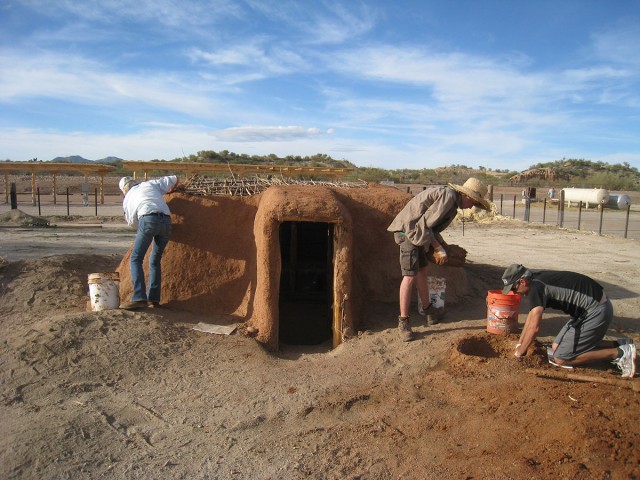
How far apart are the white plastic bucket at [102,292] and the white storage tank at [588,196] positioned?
66.5 ft

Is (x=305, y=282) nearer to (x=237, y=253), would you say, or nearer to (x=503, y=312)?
(x=237, y=253)

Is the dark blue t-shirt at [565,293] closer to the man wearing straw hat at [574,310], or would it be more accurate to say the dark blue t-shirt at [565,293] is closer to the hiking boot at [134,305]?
the man wearing straw hat at [574,310]

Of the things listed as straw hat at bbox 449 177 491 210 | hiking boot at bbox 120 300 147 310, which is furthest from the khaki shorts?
hiking boot at bbox 120 300 147 310

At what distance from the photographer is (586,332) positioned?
14.3ft

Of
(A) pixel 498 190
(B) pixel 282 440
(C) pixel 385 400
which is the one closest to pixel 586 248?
(C) pixel 385 400

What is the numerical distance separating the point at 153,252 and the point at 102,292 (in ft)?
2.10

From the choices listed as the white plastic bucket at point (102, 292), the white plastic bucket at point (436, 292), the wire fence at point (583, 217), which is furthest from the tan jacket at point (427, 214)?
the wire fence at point (583, 217)

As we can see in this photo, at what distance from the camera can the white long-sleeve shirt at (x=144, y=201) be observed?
17.9ft

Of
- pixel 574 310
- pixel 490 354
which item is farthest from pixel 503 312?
pixel 574 310

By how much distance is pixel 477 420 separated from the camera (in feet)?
12.0

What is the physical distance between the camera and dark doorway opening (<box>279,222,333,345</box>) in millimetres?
6750

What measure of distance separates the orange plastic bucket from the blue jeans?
3373 millimetres

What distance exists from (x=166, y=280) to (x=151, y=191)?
997 millimetres

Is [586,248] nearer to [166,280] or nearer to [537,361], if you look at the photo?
[537,361]
